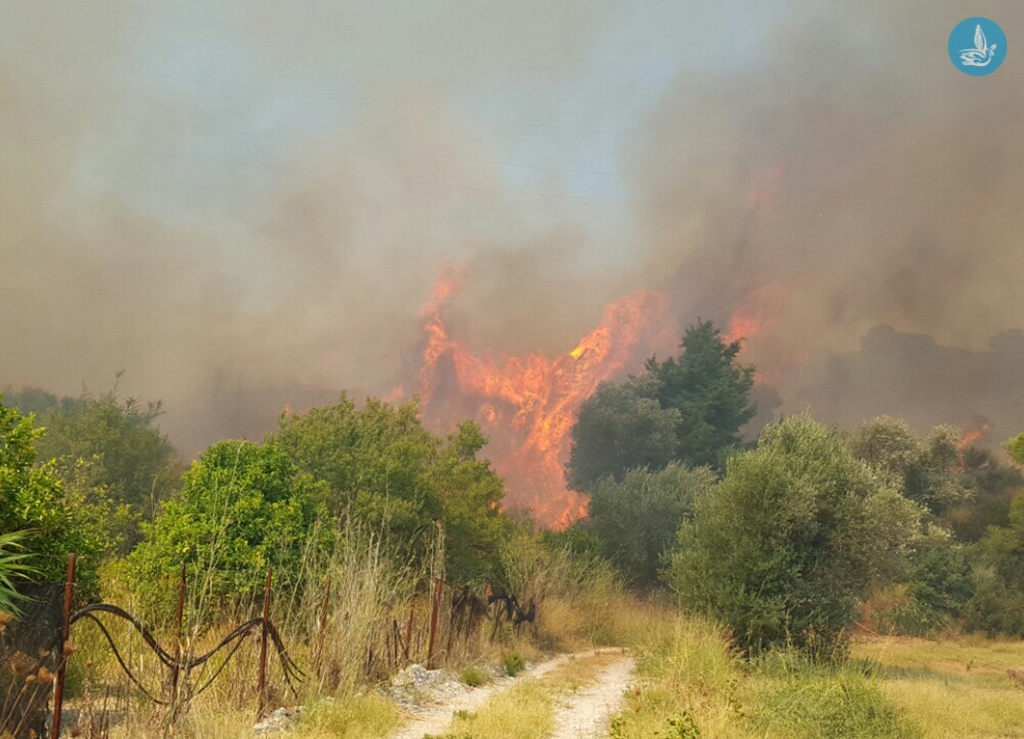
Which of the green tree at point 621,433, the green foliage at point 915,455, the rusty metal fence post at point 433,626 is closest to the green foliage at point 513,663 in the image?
the rusty metal fence post at point 433,626

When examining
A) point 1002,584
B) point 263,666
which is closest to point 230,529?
point 263,666

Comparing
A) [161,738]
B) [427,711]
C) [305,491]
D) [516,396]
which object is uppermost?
[516,396]

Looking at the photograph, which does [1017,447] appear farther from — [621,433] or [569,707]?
[569,707]

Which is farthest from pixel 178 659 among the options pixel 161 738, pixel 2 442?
pixel 2 442

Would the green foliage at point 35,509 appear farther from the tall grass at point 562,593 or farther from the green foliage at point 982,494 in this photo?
the green foliage at point 982,494

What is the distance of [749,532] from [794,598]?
67.2 inches

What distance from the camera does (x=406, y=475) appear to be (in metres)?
20.0

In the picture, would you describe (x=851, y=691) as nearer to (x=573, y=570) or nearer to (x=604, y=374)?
(x=573, y=570)

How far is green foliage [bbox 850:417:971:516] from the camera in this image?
124 ft

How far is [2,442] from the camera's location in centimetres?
869

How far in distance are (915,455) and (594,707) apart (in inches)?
1194

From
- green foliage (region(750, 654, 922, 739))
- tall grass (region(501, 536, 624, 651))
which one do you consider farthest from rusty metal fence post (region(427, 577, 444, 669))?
tall grass (region(501, 536, 624, 651))

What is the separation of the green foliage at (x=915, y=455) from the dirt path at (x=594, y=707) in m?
24.5

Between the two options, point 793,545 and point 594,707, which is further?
point 793,545
